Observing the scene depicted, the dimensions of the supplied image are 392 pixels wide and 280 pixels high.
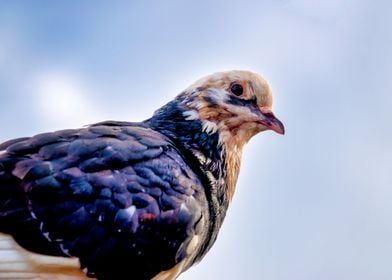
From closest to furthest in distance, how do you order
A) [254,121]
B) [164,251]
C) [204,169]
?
[164,251] < [204,169] < [254,121]

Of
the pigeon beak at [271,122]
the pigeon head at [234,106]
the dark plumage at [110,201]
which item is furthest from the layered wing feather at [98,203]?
the pigeon beak at [271,122]

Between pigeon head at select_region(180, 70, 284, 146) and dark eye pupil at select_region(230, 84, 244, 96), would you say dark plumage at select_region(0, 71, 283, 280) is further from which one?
dark eye pupil at select_region(230, 84, 244, 96)

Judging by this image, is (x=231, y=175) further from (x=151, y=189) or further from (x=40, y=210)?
(x=40, y=210)

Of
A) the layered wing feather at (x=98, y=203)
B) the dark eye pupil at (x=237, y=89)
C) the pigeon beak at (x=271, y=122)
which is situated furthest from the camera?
the dark eye pupil at (x=237, y=89)

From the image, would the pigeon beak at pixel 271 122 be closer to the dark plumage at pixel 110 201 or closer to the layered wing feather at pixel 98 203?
the dark plumage at pixel 110 201

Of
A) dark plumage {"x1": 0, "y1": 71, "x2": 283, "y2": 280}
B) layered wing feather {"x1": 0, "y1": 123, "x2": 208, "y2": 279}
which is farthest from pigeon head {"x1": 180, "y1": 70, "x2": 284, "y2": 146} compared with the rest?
layered wing feather {"x1": 0, "y1": 123, "x2": 208, "y2": 279}

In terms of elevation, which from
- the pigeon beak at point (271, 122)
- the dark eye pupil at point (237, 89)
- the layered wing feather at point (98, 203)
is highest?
the dark eye pupil at point (237, 89)

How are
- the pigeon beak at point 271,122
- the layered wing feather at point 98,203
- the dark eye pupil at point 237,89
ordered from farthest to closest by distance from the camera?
1. the dark eye pupil at point 237,89
2. the pigeon beak at point 271,122
3. the layered wing feather at point 98,203

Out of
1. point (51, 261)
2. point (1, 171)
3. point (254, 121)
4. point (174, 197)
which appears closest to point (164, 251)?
point (174, 197)

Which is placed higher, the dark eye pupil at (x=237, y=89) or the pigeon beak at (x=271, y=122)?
the dark eye pupil at (x=237, y=89)
